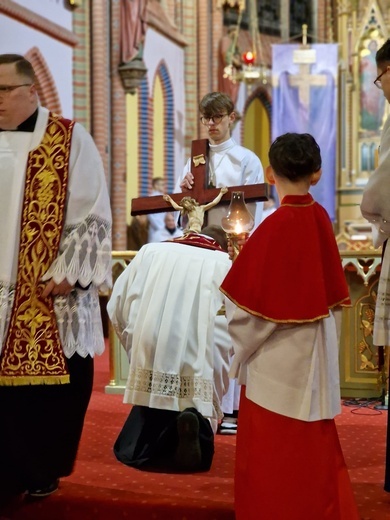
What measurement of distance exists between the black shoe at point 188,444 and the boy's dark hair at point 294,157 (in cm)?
155

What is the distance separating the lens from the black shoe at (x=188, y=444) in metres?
4.46

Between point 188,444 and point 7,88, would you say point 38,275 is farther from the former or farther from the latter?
point 188,444

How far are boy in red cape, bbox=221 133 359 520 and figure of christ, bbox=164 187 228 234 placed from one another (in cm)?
168

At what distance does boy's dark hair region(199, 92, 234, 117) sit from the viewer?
538 centimetres

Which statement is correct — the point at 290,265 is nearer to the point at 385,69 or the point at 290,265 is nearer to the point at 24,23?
the point at 385,69

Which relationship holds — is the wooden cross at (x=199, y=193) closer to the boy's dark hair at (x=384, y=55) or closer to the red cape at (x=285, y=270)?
the boy's dark hair at (x=384, y=55)

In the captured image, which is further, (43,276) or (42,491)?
(42,491)

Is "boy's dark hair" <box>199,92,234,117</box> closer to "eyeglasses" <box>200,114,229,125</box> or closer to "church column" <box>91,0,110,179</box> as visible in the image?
"eyeglasses" <box>200,114,229,125</box>

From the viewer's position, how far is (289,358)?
3361mm

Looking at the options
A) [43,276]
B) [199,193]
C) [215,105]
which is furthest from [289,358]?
[215,105]

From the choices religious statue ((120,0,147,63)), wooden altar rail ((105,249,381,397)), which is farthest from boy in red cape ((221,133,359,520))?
religious statue ((120,0,147,63))

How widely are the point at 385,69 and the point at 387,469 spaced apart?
5.49ft

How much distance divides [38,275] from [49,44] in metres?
8.64

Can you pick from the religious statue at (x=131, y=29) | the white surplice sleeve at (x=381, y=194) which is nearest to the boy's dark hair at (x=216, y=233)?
the white surplice sleeve at (x=381, y=194)
